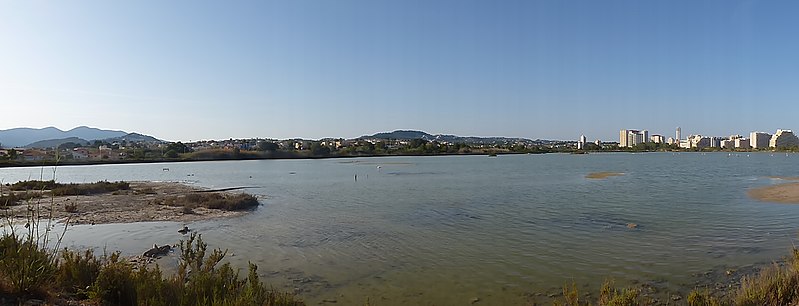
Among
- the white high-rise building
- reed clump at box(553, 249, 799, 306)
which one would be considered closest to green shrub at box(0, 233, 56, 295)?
reed clump at box(553, 249, 799, 306)

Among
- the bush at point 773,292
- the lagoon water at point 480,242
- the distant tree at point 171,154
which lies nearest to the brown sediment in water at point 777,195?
the lagoon water at point 480,242

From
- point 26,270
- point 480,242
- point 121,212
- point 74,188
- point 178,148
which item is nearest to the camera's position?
point 26,270

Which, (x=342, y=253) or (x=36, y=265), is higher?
(x=36, y=265)

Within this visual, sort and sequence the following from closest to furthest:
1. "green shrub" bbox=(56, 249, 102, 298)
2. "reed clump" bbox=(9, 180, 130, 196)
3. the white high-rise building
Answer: "green shrub" bbox=(56, 249, 102, 298) → "reed clump" bbox=(9, 180, 130, 196) → the white high-rise building

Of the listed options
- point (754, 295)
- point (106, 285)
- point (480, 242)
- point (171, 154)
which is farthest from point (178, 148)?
point (754, 295)

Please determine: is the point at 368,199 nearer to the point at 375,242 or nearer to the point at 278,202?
the point at 278,202

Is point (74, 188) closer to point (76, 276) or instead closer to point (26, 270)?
point (76, 276)

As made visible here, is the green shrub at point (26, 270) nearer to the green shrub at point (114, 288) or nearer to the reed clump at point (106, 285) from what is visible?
the reed clump at point (106, 285)

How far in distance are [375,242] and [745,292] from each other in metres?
10.1

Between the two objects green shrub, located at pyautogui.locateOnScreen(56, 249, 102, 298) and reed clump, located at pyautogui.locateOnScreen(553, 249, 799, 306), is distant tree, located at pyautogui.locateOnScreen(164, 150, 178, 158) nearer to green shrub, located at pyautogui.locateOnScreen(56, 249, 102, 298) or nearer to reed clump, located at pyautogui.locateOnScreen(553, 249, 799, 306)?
green shrub, located at pyautogui.locateOnScreen(56, 249, 102, 298)

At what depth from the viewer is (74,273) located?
6.72 meters

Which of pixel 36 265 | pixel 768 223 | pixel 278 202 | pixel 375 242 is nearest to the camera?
pixel 36 265

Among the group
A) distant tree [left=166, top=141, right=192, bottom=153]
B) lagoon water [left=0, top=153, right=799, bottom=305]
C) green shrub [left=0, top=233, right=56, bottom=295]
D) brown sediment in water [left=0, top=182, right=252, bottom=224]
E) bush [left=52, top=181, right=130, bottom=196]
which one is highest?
distant tree [left=166, top=141, right=192, bottom=153]

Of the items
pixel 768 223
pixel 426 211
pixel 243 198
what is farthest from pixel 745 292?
pixel 243 198
